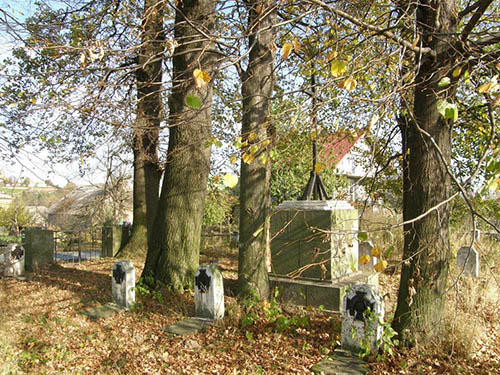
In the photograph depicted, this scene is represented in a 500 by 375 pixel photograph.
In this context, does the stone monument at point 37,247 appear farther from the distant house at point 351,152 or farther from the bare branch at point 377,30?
the bare branch at point 377,30

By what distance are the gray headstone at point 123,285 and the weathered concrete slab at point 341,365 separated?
369 centimetres

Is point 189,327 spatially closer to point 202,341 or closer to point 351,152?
point 202,341

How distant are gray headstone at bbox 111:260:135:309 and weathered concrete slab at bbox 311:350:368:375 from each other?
3.69m

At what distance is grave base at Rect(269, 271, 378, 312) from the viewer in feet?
21.1

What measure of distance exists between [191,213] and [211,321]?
241 cm

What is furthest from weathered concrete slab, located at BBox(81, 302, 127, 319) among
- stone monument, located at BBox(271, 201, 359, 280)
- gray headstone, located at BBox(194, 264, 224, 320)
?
stone monument, located at BBox(271, 201, 359, 280)

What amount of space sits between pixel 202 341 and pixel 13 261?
681 cm

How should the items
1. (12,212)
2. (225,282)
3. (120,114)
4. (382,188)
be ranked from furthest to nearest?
(12,212), (382,188), (225,282), (120,114)

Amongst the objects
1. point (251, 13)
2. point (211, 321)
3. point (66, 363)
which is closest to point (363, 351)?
point (211, 321)

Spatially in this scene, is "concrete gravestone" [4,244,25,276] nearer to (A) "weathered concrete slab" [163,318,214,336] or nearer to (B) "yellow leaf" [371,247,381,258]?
(A) "weathered concrete slab" [163,318,214,336]

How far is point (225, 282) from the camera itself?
831 centimetres

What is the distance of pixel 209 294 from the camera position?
596 cm

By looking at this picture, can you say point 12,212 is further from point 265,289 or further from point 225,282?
Answer: point 265,289

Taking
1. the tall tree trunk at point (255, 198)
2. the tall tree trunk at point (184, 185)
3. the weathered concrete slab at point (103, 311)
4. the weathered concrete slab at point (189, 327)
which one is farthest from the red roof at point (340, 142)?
the weathered concrete slab at point (103, 311)
